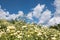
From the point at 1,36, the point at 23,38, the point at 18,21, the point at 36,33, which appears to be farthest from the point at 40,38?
the point at 18,21

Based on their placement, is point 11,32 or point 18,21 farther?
point 18,21

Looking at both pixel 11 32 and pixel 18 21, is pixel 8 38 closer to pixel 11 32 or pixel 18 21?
pixel 11 32

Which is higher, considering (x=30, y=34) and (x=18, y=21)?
(x=18, y=21)

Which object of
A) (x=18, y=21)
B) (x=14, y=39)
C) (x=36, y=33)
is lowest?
(x=14, y=39)

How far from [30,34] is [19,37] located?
80 centimetres

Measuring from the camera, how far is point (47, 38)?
8.71 m

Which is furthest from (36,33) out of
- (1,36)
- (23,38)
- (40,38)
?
(1,36)

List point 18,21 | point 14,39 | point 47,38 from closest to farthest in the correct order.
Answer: point 14,39, point 47,38, point 18,21

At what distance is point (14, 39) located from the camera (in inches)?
289

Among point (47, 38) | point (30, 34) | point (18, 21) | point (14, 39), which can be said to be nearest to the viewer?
point (14, 39)

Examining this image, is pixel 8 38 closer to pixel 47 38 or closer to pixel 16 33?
pixel 16 33

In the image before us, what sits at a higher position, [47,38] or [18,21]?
[18,21]

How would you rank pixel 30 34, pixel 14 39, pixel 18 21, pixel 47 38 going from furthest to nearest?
pixel 18 21, pixel 47 38, pixel 30 34, pixel 14 39

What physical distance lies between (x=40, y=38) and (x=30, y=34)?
391mm
